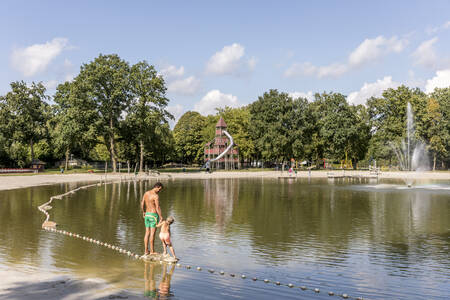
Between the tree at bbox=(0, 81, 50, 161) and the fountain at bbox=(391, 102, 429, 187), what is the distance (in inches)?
2861

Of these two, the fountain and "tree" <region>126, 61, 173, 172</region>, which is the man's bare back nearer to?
"tree" <region>126, 61, 173, 172</region>

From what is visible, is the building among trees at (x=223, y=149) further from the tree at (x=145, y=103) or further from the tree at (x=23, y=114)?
the tree at (x=23, y=114)

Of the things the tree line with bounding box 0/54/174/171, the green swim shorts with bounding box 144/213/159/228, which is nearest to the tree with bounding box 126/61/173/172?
the tree line with bounding box 0/54/174/171

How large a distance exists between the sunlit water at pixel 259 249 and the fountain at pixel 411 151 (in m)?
63.9

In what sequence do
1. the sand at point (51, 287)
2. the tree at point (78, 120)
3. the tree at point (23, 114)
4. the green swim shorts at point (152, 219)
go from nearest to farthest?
the sand at point (51, 287) → the green swim shorts at point (152, 219) → the tree at point (78, 120) → the tree at point (23, 114)

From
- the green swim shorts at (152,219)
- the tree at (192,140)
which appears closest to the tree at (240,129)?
the tree at (192,140)

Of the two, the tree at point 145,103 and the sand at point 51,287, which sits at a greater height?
the tree at point 145,103

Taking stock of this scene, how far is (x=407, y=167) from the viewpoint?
8462cm

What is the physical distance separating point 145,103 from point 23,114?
1060 inches

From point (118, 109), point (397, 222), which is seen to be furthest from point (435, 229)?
point (118, 109)

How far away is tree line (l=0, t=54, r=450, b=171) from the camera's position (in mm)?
69625

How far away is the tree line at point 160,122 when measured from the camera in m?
69.6

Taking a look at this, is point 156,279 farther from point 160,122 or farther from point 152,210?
point 160,122

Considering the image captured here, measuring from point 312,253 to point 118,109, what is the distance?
63195 millimetres
